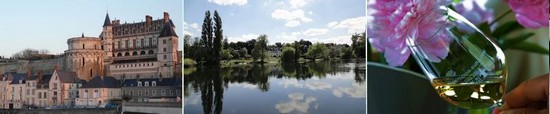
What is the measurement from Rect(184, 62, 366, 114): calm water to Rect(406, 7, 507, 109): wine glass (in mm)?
1160

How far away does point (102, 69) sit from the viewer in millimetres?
3070

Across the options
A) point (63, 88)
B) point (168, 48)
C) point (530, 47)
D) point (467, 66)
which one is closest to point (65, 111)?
point (63, 88)

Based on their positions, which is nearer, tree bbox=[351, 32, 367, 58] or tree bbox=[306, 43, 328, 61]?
tree bbox=[351, 32, 367, 58]

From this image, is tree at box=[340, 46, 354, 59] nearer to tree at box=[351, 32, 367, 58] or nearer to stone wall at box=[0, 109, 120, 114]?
tree at box=[351, 32, 367, 58]

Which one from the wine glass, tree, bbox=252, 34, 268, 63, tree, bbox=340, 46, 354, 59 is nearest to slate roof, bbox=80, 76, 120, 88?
tree, bbox=252, 34, 268, 63

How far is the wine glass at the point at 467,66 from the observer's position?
1.33 m

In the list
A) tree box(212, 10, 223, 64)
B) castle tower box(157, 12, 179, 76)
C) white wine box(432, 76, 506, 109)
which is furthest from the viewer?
castle tower box(157, 12, 179, 76)

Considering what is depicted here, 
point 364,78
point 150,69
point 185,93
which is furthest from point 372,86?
point 150,69

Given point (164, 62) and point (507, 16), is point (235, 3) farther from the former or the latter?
point (507, 16)

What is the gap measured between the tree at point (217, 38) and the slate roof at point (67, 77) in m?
0.67

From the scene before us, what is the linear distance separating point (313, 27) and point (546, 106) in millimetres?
1524

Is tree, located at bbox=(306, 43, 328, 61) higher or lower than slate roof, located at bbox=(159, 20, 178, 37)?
lower

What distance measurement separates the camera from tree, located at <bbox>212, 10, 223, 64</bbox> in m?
2.88

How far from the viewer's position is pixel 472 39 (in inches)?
53.7
